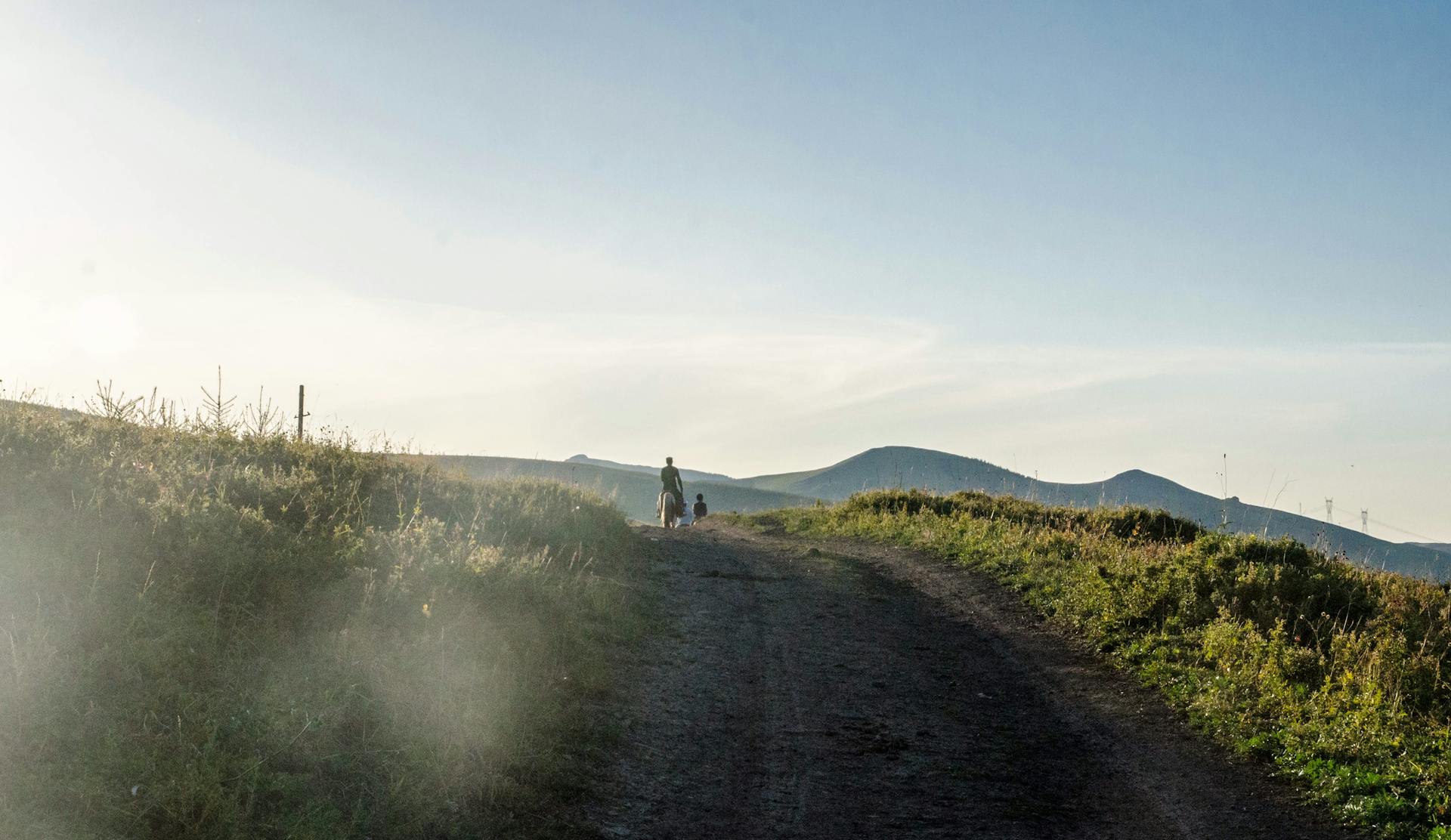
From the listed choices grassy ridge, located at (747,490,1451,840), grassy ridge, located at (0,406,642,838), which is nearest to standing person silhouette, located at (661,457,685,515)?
grassy ridge, located at (747,490,1451,840)

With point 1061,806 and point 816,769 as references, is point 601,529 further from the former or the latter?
point 1061,806

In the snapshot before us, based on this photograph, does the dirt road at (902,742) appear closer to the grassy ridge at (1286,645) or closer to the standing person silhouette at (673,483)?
the grassy ridge at (1286,645)

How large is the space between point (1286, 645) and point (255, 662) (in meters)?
10.8

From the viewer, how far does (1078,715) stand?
32.3ft

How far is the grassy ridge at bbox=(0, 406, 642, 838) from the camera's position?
18.9 ft

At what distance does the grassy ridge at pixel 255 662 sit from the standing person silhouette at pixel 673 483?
643 inches

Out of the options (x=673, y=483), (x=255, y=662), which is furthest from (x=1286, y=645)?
(x=673, y=483)

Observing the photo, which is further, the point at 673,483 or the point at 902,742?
the point at 673,483

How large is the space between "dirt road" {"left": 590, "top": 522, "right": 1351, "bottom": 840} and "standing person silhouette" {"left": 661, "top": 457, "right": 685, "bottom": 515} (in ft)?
45.2

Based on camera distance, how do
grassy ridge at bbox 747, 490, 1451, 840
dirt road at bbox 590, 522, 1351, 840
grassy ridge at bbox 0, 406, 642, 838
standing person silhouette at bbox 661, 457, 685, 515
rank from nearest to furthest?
grassy ridge at bbox 0, 406, 642, 838, dirt road at bbox 590, 522, 1351, 840, grassy ridge at bbox 747, 490, 1451, 840, standing person silhouette at bbox 661, 457, 685, 515

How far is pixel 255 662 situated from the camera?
7.30 metres

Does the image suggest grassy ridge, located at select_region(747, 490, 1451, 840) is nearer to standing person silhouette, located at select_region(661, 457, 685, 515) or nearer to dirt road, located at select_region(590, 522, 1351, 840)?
dirt road, located at select_region(590, 522, 1351, 840)

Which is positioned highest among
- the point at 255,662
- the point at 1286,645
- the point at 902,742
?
the point at 1286,645

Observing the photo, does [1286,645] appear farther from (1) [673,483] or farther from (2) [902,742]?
(1) [673,483]
